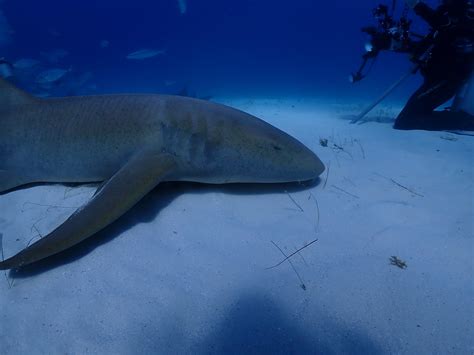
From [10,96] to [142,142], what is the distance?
7.38 ft

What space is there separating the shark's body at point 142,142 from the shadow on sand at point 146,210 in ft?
0.68

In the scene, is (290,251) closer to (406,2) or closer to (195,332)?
(195,332)

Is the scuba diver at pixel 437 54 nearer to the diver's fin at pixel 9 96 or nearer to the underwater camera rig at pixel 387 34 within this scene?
the underwater camera rig at pixel 387 34

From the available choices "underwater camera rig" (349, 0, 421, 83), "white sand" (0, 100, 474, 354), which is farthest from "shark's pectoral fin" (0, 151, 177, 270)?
"underwater camera rig" (349, 0, 421, 83)

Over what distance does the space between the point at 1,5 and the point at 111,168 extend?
302 feet

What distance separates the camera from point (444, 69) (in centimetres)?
736

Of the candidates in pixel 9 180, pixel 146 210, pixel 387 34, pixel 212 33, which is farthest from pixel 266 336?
pixel 212 33

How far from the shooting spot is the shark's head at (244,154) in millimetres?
3641

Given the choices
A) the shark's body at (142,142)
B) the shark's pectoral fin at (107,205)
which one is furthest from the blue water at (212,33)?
the shark's pectoral fin at (107,205)

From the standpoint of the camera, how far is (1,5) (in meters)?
66.6

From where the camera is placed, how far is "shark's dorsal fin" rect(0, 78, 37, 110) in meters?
4.07

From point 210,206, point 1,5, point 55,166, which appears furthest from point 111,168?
point 1,5

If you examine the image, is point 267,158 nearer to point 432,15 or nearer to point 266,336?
point 266,336

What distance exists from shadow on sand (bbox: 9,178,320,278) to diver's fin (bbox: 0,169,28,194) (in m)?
2.04
